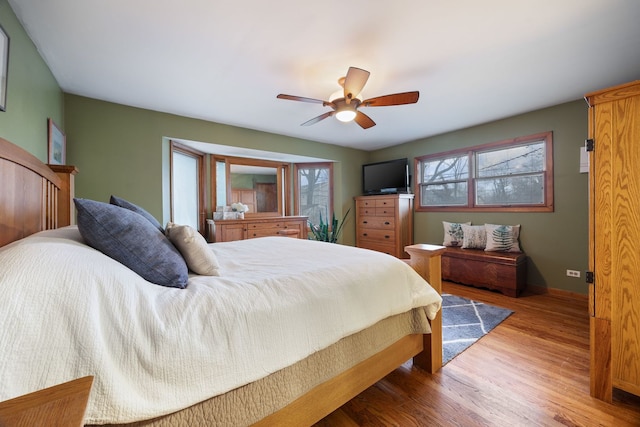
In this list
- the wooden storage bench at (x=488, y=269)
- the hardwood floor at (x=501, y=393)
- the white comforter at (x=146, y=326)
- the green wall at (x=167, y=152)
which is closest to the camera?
the white comforter at (x=146, y=326)

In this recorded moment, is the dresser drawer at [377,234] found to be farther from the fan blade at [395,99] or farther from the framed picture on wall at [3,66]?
the framed picture on wall at [3,66]

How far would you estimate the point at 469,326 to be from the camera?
2.36 metres

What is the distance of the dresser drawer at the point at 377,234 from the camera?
4.52 m

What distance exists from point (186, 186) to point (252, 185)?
1.07 m

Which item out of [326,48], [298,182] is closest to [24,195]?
[326,48]

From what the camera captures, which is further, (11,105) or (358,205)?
(358,205)

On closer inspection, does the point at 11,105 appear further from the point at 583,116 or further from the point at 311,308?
the point at 583,116

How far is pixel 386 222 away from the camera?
458cm

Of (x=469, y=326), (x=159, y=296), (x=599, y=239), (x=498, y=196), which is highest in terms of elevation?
(x=498, y=196)

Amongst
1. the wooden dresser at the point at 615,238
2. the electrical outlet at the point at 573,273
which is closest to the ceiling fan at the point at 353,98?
the wooden dresser at the point at 615,238

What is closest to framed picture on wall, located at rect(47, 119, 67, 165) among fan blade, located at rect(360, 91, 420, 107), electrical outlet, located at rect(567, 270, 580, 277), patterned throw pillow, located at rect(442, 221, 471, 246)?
fan blade, located at rect(360, 91, 420, 107)

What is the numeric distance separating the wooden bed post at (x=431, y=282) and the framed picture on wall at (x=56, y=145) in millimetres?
3025

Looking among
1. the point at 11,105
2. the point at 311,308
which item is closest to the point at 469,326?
the point at 311,308

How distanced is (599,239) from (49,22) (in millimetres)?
3597
